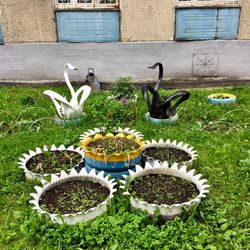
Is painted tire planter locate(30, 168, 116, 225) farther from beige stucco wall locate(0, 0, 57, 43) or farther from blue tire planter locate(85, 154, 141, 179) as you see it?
beige stucco wall locate(0, 0, 57, 43)

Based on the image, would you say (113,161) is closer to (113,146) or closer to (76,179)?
(113,146)

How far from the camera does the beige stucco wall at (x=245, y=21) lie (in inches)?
350

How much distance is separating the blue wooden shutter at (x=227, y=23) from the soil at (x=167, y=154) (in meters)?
5.31

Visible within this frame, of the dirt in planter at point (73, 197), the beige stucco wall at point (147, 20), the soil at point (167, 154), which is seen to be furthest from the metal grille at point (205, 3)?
the dirt in planter at point (73, 197)

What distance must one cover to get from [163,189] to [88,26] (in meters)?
6.03

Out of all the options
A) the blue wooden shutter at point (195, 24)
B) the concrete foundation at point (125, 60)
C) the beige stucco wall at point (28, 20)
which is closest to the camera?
the beige stucco wall at point (28, 20)

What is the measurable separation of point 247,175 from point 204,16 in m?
5.58

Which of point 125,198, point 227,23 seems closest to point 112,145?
point 125,198

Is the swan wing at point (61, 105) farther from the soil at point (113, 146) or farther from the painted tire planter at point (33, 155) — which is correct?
the soil at point (113, 146)

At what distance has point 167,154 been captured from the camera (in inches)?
193

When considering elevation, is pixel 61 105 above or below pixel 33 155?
above

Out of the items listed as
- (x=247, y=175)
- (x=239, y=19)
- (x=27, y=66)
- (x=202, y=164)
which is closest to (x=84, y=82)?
(x=27, y=66)

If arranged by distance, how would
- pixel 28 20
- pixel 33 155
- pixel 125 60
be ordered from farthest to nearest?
pixel 125 60 < pixel 28 20 < pixel 33 155

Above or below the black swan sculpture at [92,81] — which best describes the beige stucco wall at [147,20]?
above
